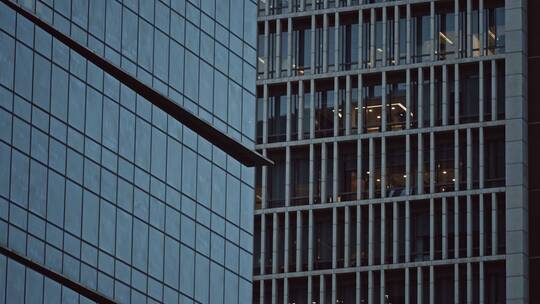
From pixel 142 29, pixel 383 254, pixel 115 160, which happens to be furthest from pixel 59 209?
pixel 383 254

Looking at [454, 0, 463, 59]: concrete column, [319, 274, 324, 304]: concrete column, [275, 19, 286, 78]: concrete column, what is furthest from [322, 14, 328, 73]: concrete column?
[319, 274, 324, 304]: concrete column

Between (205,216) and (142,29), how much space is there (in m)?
9.51

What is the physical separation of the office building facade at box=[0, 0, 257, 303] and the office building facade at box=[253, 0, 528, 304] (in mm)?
20261

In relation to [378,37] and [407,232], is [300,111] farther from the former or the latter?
[407,232]

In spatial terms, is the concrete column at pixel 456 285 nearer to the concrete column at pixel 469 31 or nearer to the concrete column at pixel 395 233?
the concrete column at pixel 395 233

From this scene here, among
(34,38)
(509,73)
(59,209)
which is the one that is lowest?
(59,209)

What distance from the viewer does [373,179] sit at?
422ft

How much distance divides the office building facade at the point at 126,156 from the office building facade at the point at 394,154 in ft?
66.5

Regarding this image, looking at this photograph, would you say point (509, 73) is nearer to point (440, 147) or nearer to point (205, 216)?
point (440, 147)

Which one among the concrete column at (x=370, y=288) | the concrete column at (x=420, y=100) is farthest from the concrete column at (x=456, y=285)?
the concrete column at (x=420, y=100)

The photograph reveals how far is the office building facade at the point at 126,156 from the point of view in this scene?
284 feet

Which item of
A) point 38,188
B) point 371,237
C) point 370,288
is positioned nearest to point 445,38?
point 371,237

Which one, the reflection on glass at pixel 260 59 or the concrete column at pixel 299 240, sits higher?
the reflection on glass at pixel 260 59

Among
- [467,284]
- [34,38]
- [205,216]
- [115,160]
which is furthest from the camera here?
[467,284]
